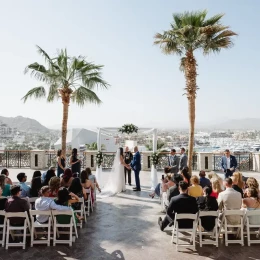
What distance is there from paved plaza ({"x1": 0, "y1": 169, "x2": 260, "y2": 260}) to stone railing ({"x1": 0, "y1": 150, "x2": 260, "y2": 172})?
311 inches

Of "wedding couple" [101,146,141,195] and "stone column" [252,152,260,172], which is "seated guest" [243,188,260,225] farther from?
"stone column" [252,152,260,172]

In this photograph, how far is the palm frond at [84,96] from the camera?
10836 mm

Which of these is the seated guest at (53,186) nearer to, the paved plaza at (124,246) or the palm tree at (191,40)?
the paved plaza at (124,246)

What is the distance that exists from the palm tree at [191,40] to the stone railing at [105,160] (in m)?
4.19

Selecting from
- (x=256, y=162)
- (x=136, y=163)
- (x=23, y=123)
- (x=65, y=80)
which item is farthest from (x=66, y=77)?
(x=23, y=123)

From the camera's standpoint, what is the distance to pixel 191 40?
35.1 ft

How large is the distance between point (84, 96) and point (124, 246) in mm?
7206

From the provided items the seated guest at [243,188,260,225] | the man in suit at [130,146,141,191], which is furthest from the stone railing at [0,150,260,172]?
the seated guest at [243,188,260,225]

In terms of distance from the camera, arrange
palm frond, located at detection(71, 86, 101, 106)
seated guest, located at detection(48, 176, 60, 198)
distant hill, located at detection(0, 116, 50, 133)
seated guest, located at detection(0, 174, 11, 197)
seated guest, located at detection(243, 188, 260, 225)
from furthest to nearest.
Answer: distant hill, located at detection(0, 116, 50, 133) < palm frond, located at detection(71, 86, 101, 106) < seated guest, located at detection(0, 174, 11, 197) < seated guest, located at detection(48, 176, 60, 198) < seated guest, located at detection(243, 188, 260, 225)

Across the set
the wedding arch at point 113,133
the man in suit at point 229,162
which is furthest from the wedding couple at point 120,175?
the man in suit at point 229,162

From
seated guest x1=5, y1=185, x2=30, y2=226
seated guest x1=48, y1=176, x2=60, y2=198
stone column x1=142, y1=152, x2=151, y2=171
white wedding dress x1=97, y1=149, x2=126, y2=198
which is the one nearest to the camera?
seated guest x1=5, y1=185, x2=30, y2=226

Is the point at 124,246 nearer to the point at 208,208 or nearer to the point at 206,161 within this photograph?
the point at 208,208

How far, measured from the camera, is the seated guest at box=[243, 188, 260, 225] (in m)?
5.10

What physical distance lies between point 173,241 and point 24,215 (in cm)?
297
